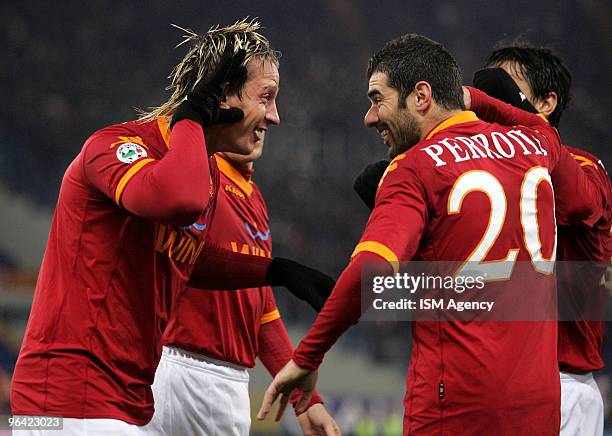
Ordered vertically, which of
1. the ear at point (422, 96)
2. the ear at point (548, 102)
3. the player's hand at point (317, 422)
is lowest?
the player's hand at point (317, 422)

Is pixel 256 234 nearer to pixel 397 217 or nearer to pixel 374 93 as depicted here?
pixel 374 93

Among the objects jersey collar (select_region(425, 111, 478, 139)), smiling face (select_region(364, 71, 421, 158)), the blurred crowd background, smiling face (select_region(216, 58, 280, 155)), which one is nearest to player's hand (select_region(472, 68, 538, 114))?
jersey collar (select_region(425, 111, 478, 139))

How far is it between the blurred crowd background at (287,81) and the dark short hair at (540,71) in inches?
270

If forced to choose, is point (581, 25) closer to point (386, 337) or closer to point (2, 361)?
point (386, 337)

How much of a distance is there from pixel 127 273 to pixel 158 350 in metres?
0.29

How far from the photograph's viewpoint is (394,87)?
9.22 ft

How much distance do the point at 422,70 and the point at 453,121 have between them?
0.67 feet

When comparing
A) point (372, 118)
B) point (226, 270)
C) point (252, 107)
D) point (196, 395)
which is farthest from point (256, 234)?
point (372, 118)

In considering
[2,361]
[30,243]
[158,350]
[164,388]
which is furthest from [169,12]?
[158,350]

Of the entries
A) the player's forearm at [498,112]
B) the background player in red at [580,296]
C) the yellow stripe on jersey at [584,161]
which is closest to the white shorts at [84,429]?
the player's forearm at [498,112]

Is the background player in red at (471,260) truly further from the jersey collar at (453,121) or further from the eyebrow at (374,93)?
the eyebrow at (374,93)

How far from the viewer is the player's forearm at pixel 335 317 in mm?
2389

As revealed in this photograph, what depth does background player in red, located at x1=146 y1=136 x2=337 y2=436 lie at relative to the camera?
381 centimetres

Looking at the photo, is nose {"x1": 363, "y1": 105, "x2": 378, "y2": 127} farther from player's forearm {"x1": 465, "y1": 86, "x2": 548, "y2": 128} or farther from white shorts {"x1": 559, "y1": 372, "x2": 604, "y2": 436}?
white shorts {"x1": 559, "y1": 372, "x2": 604, "y2": 436}
